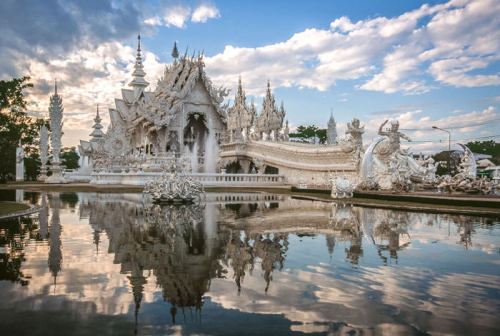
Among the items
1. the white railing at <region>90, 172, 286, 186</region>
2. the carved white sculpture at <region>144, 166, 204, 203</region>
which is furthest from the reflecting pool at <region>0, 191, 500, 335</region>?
the white railing at <region>90, 172, 286, 186</region>

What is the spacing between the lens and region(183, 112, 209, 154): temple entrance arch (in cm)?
4609

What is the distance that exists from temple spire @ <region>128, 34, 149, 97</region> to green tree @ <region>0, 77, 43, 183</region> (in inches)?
490

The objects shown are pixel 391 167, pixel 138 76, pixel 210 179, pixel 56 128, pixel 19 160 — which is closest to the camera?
pixel 391 167

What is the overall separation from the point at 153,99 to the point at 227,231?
33823mm

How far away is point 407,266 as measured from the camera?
241 inches

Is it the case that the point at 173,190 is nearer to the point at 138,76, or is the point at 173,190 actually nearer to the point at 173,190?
the point at 173,190

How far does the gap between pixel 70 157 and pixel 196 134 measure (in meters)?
43.0

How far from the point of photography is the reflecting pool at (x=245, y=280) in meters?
3.78

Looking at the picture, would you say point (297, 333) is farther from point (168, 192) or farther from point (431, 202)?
Answer: point (431, 202)

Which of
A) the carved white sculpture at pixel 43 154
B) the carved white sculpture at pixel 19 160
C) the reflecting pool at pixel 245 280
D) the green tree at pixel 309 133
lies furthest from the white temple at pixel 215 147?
the green tree at pixel 309 133

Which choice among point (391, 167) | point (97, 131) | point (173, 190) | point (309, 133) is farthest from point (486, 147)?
point (173, 190)

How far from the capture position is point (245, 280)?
526 cm

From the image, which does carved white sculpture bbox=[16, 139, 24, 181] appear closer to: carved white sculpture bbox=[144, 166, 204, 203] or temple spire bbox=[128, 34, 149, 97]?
temple spire bbox=[128, 34, 149, 97]

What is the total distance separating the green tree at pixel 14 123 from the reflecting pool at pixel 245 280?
2601cm
